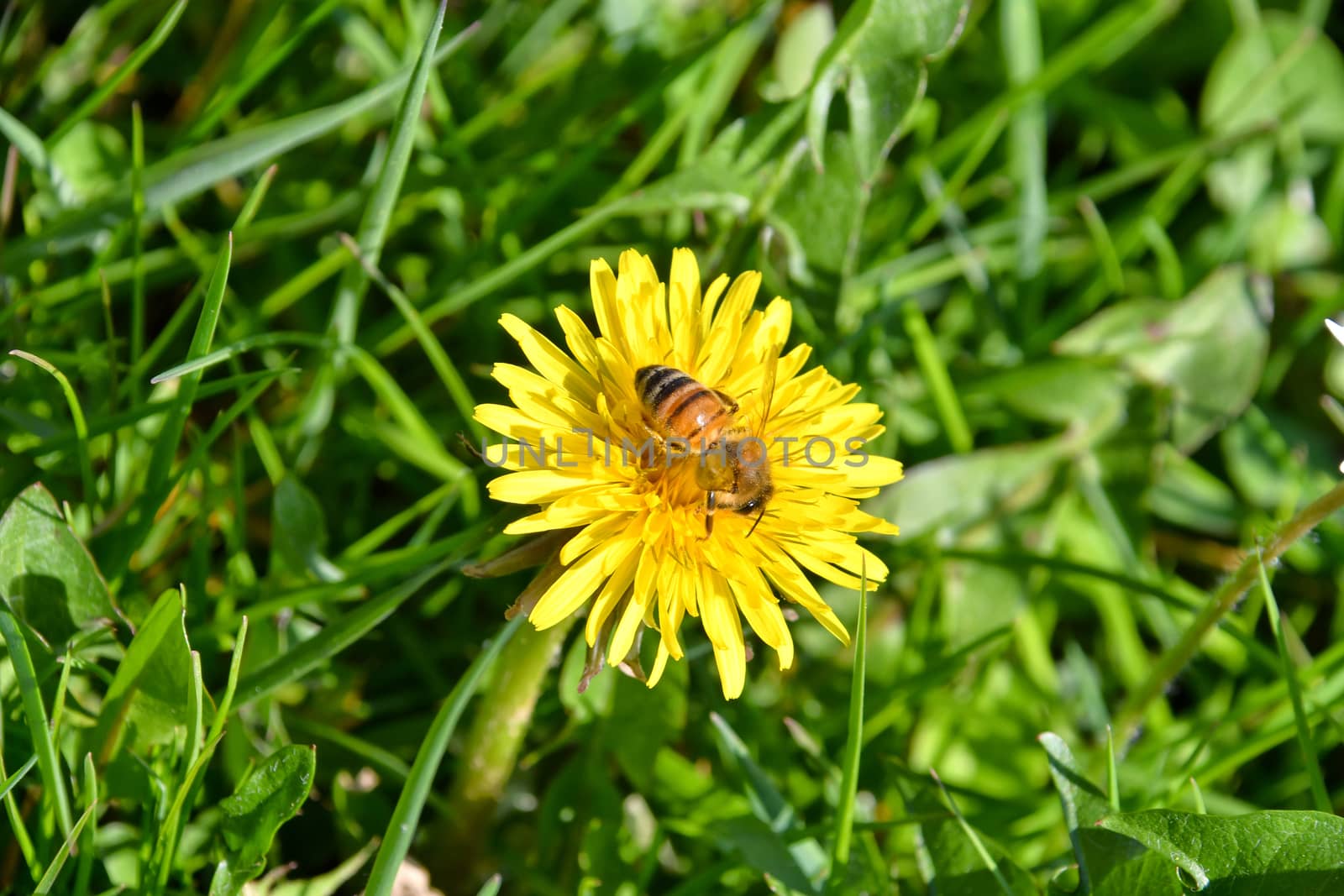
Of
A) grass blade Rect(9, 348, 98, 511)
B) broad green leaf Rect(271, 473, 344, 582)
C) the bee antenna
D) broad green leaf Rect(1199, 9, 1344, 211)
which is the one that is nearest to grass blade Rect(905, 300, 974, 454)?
the bee antenna

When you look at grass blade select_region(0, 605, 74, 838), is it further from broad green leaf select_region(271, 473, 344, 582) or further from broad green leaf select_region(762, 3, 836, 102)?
broad green leaf select_region(762, 3, 836, 102)

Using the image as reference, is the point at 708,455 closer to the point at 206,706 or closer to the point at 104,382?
the point at 206,706

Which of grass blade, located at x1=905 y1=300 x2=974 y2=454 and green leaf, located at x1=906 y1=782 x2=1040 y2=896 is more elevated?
grass blade, located at x1=905 y1=300 x2=974 y2=454

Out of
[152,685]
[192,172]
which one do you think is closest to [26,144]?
[192,172]

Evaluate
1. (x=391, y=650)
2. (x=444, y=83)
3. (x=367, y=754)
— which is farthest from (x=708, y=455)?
(x=444, y=83)

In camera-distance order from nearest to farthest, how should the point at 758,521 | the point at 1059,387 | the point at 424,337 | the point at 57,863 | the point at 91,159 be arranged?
the point at 57,863 → the point at 758,521 → the point at 424,337 → the point at 91,159 → the point at 1059,387

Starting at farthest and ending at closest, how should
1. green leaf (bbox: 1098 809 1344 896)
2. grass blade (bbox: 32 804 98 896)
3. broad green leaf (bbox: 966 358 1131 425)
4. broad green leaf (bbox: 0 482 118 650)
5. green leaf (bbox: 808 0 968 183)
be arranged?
broad green leaf (bbox: 966 358 1131 425)
green leaf (bbox: 808 0 968 183)
broad green leaf (bbox: 0 482 118 650)
green leaf (bbox: 1098 809 1344 896)
grass blade (bbox: 32 804 98 896)

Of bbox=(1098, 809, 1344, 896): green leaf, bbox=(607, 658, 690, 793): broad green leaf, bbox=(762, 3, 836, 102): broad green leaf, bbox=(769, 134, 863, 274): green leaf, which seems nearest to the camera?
bbox=(1098, 809, 1344, 896): green leaf

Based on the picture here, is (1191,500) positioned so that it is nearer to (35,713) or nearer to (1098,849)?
(1098,849)

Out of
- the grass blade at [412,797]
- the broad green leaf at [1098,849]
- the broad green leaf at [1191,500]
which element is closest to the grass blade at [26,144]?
the grass blade at [412,797]
